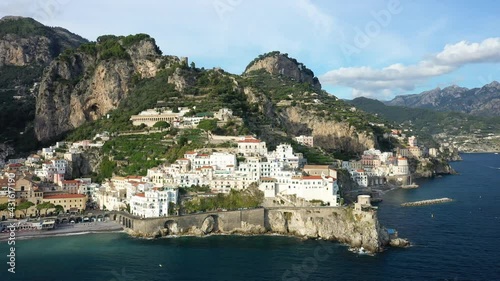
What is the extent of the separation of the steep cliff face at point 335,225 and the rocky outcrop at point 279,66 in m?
107

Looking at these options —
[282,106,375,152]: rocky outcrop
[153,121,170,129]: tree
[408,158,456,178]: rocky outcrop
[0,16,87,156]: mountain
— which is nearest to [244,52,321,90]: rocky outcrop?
[282,106,375,152]: rocky outcrop

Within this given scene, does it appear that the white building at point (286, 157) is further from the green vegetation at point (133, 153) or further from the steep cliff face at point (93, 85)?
the steep cliff face at point (93, 85)

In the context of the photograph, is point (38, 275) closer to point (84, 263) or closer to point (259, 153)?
point (84, 263)

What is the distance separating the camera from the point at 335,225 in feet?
155

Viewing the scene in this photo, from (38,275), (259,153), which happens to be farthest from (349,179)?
(38,275)

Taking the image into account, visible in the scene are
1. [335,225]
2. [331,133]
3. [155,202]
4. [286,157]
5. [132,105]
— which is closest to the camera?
[335,225]

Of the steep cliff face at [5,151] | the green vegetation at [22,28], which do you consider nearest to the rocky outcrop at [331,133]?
the steep cliff face at [5,151]

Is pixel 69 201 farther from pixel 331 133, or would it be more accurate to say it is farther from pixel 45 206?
pixel 331 133

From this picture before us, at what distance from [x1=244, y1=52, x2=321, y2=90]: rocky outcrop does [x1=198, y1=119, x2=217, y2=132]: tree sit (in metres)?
85.0

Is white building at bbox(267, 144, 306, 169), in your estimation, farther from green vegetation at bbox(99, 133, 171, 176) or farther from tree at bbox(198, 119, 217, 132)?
green vegetation at bbox(99, 133, 171, 176)

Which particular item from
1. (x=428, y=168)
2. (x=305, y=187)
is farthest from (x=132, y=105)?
(x=428, y=168)

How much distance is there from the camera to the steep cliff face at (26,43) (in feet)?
443

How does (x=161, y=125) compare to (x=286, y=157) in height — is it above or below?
above

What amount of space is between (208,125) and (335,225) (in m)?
27.3
